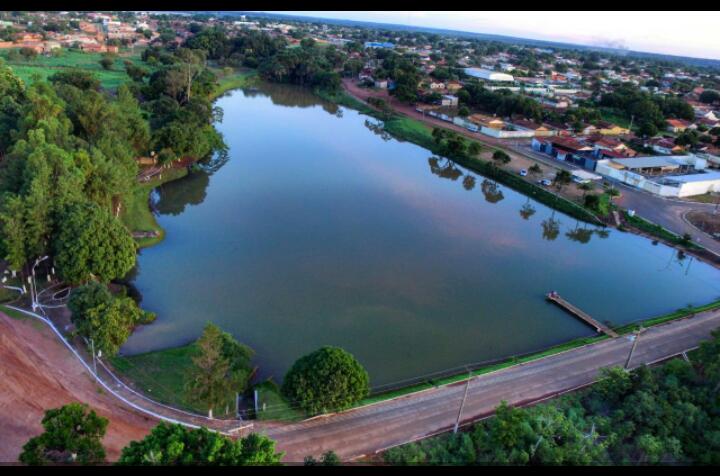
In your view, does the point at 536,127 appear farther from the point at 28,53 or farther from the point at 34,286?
the point at 28,53

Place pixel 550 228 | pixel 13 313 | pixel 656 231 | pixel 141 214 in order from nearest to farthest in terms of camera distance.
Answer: pixel 13 313, pixel 141 214, pixel 656 231, pixel 550 228

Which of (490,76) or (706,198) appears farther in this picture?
(490,76)

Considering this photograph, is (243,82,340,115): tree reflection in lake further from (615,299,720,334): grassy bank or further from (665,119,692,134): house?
(615,299,720,334): grassy bank

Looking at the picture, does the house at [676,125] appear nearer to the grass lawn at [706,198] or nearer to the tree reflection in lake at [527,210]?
the grass lawn at [706,198]

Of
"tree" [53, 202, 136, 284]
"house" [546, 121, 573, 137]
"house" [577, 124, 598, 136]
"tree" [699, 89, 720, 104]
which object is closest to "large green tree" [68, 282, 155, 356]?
"tree" [53, 202, 136, 284]

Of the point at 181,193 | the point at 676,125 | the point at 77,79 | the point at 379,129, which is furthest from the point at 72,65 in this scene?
the point at 676,125

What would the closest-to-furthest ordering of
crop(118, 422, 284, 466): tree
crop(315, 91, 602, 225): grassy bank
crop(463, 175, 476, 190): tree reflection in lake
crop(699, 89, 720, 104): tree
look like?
1. crop(118, 422, 284, 466): tree
2. crop(315, 91, 602, 225): grassy bank
3. crop(463, 175, 476, 190): tree reflection in lake
4. crop(699, 89, 720, 104): tree
